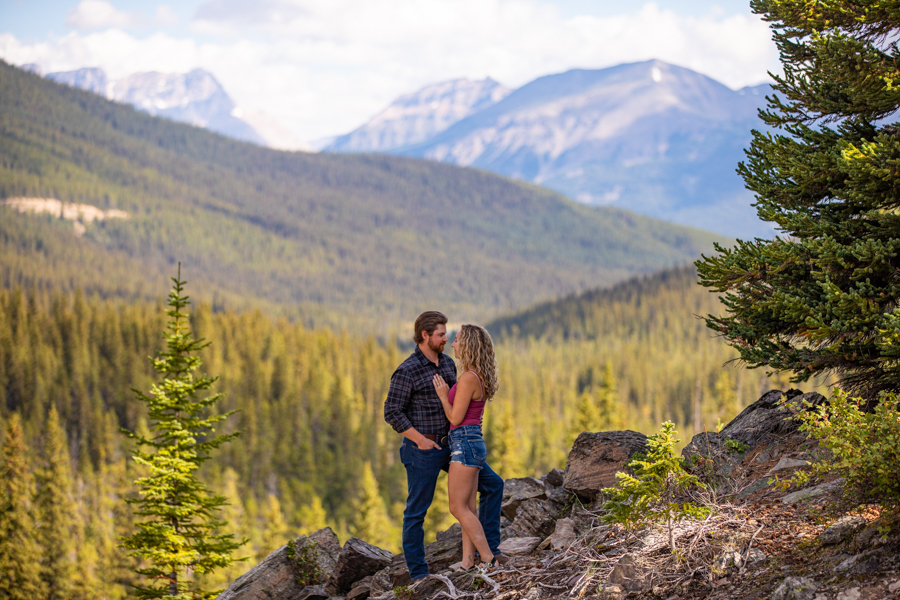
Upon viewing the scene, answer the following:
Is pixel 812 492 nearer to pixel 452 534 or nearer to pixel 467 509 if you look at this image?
pixel 467 509

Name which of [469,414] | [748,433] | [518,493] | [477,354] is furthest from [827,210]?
[518,493]

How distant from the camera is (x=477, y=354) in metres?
7.71

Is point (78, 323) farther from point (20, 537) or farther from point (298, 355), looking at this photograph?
point (20, 537)

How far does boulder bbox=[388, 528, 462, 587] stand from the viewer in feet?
31.3

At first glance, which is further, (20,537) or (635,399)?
(635,399)

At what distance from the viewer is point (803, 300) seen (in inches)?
329

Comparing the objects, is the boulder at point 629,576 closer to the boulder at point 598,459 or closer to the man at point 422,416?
the man at point 422,416

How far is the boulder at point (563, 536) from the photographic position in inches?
331

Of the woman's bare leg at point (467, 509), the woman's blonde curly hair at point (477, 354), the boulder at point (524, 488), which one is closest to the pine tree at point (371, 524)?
the boulder at point (524, 488)

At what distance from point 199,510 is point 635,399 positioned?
123 metres

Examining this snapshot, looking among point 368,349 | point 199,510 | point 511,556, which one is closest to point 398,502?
point 368,349

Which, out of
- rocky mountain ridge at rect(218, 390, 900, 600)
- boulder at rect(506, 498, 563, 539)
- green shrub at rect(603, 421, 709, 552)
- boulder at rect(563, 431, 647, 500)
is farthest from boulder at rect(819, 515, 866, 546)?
boulder at rect(506, 498, 563, 539)

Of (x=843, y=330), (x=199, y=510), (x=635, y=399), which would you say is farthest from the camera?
(x=635, y=399)

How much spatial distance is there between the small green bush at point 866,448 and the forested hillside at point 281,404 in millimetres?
46948
